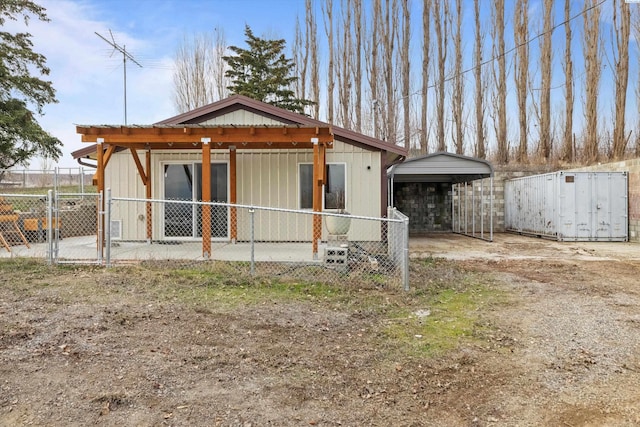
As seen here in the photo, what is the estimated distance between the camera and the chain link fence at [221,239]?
7.05m

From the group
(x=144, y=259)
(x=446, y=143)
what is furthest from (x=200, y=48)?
(x=144, y=259)

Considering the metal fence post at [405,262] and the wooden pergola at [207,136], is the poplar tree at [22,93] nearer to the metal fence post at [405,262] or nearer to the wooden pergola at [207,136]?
the wooden pergola at [207,136]

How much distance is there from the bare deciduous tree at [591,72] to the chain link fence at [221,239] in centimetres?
1403

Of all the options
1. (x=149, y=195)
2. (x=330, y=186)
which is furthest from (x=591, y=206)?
(x=149, y=195)

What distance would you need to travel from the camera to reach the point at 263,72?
81.0ft

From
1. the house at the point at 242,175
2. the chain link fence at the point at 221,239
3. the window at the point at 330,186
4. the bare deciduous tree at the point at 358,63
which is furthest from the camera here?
the bare deciduous tree at the point at 358,63

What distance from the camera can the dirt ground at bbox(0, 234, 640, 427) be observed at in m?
2.65

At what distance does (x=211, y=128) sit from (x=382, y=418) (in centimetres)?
666

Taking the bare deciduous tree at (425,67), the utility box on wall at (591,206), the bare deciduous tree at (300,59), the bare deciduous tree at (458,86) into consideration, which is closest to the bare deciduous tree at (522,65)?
the bare deciduous tree at (458,86)

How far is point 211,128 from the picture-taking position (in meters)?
8.09

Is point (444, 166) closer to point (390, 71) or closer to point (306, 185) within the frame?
point (306, 185)

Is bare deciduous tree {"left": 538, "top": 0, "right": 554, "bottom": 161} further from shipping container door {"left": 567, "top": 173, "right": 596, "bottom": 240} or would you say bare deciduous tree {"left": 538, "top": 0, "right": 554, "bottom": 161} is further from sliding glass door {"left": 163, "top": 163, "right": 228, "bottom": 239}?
sliding glass door {"left": 163, "top": 163, "right": 228, "bottom": 239}

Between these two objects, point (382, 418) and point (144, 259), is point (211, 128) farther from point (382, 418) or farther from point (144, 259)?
point (382, 418)

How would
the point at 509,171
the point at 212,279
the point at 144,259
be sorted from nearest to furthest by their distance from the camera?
the point at 212,279 → the point at 144,259 → the point at 509,171
